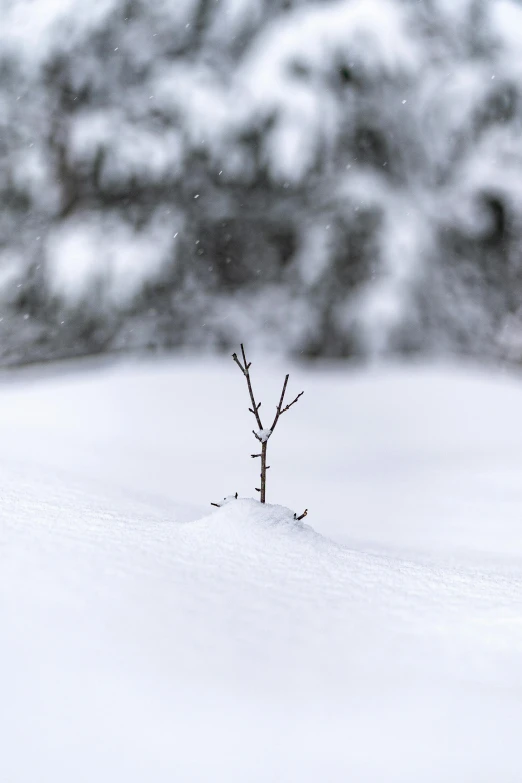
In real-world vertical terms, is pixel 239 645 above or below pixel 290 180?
below

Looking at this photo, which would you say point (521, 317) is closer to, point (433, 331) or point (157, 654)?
point (433, 331)

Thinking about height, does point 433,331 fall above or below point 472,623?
above

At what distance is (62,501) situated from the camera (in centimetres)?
184

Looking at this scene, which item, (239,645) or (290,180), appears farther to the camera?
(290,180)

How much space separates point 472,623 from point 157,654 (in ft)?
1.85

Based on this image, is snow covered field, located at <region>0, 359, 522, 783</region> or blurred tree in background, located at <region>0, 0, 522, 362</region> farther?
blurred tree in background, located at <region>0, 0, 522, 362</region>

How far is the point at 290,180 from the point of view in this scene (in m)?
6.61

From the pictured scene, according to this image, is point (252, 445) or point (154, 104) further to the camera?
point (154, 104)

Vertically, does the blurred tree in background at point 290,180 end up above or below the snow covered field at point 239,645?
above

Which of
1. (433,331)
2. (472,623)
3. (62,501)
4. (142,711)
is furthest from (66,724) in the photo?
(433,331)

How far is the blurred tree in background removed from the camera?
21.1ft

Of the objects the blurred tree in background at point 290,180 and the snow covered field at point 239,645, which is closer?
the snow covered field at point 239,645

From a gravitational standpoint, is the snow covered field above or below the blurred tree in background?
below

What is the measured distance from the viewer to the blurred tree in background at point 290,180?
6441 millimetres
